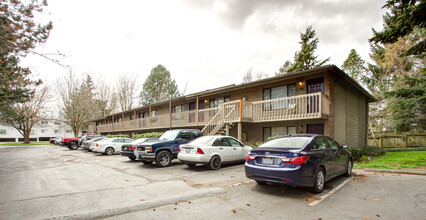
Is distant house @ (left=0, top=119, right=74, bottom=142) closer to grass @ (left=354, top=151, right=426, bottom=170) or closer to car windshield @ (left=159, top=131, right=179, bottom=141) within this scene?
car windshield @ (left=159, top=131, right=179, bottom=141)

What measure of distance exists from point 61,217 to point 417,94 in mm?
27235

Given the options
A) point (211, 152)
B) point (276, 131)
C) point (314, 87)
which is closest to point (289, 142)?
point (211, 152)

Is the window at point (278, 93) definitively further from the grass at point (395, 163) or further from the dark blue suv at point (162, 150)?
the dark blue suv at point (162, 150)

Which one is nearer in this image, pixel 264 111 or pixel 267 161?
pixel 267 161

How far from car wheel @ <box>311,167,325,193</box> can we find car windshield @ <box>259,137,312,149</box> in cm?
80

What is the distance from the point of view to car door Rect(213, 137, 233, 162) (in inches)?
373

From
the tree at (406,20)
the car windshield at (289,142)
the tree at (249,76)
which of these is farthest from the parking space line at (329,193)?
the tree at (249,76)

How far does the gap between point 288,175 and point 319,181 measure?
119 cm

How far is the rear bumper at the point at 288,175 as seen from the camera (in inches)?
204

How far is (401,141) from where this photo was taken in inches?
888

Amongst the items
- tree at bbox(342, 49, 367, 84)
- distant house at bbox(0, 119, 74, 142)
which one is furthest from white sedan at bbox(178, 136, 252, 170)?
distant house at bbox(0, 119, 74, 142)

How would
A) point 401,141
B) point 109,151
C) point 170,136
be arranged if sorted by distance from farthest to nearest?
point 401,141, point 109,151, point 170,136

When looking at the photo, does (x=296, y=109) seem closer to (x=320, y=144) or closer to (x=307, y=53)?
(x=320, y=144)

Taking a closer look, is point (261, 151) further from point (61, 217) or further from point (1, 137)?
point (1, 137)
